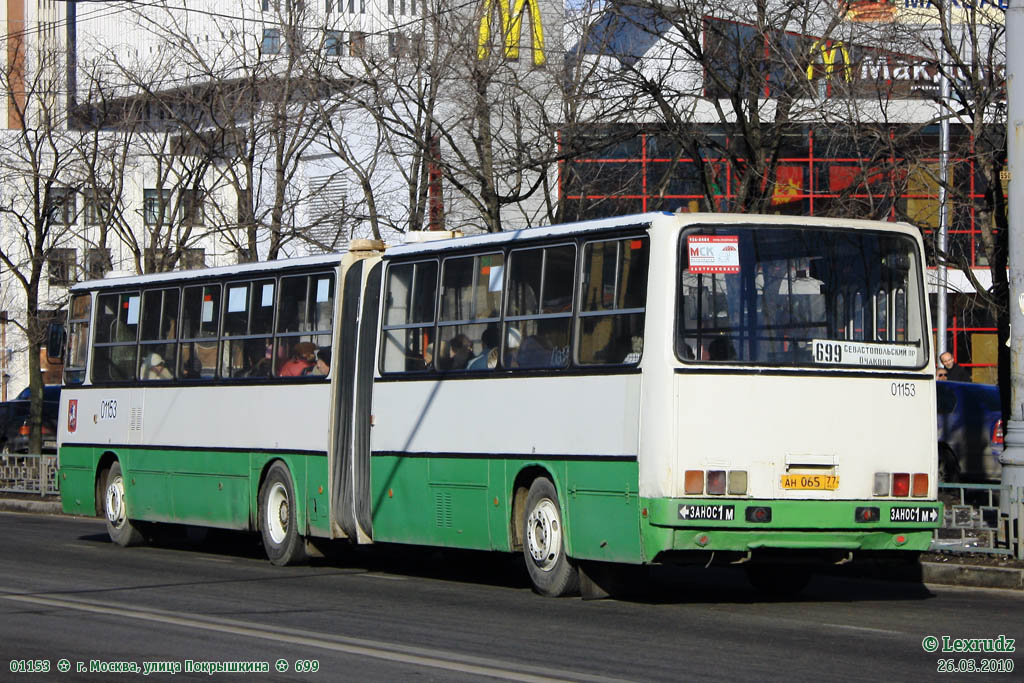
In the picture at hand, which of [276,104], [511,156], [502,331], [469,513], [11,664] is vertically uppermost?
[276,104]

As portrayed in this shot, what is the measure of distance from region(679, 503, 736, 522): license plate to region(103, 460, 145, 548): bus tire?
955cm

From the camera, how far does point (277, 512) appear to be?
1727 cm

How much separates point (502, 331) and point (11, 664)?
5.64m

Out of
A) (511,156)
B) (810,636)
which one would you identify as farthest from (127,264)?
(810,636)

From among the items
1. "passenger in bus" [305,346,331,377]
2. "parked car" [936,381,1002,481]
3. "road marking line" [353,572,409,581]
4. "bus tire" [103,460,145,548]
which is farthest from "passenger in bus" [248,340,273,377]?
"parked car" [936,381,1002,481]

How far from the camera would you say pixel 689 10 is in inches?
759

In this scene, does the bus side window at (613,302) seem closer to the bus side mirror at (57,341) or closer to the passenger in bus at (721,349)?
the passenger in bus at (721,349)

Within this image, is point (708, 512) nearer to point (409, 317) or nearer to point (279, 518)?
point (409, 317)

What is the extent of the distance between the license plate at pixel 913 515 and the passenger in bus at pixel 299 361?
6.50m

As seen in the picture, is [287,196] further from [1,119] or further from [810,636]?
[1,119]

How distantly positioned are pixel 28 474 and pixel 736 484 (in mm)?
18535

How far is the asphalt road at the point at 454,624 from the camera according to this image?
939 centimetres

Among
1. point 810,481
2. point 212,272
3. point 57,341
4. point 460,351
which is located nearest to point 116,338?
point 57,341

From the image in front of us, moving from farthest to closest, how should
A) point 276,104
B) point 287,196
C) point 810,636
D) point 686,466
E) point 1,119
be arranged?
1. point 1,119
2. point 287,196
3. point 276,104
4. point 686,466
5. point 810,636
